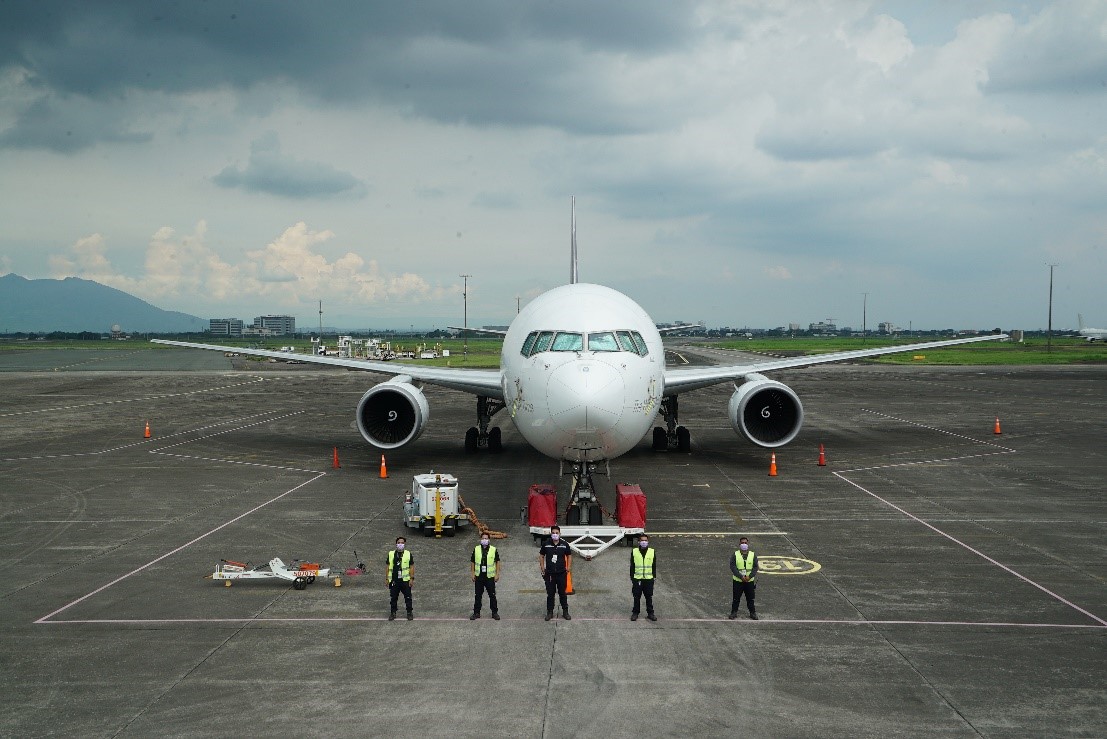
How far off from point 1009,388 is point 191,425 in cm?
4780

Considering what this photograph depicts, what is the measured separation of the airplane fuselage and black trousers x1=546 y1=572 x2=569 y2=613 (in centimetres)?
307

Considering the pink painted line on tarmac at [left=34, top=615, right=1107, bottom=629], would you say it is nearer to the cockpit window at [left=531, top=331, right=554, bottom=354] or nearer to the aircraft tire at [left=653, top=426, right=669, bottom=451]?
the cockpit window at [left=531, top=331, right=554, bottom=354]

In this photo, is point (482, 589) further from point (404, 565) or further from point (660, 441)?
point (660, 441)

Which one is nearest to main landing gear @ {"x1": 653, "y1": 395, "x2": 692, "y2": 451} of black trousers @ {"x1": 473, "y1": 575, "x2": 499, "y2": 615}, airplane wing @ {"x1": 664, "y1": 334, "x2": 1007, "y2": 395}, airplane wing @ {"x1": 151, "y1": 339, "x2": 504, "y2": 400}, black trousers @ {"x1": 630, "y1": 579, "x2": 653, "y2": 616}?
Answer: airplane wing @ {"x1": 664, "y1": 334, "x2": 1007, "y2": 395}

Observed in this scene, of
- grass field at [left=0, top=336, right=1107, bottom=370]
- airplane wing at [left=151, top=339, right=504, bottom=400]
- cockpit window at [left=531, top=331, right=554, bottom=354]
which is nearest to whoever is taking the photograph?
cockpit window at [left=531, top=331, right=554, bottom=354]

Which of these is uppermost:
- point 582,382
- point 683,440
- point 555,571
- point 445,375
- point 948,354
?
point 582,382

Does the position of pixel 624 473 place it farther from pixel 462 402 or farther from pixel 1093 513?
pixel 462 402

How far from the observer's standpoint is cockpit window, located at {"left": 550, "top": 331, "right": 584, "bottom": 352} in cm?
1442

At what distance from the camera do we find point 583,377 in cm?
1328

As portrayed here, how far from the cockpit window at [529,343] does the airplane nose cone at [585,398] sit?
71.6 inches

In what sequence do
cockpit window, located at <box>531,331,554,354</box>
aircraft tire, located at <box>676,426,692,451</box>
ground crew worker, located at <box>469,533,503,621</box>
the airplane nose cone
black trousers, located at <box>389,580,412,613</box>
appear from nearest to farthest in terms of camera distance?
ground crew worker, located at <box>469,533,503,621</box> < black trousers, located at <box>389,580,412,613</box> < the airplane nose cone < cockpit window, located at <box>531,331,554,354</box> < aircraft tire, located at <box>676,426,692,451</box>

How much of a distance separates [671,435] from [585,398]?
14129 mm

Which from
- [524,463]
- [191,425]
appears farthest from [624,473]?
[191,425]

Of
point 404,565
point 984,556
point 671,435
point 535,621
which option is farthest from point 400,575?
point 671,435
